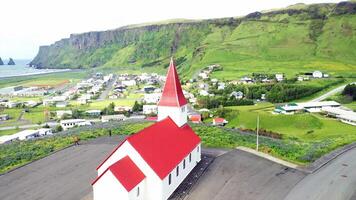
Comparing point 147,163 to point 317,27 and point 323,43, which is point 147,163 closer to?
point 323,43

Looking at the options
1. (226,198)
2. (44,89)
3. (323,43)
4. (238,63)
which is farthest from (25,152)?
(323,43)

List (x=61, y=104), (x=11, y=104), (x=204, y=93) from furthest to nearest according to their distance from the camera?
(x=11, y=104), (x=61, y=104), (x=204, y=93)

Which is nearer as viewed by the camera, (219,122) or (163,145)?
(163,145)

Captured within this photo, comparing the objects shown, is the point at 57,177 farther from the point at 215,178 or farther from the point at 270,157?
the point at 270,157

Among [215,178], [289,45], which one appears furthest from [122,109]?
[289,45]

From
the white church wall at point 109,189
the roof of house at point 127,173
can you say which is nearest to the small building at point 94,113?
the roof of house at point 127,173

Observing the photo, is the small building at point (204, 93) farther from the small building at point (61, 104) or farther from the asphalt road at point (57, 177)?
the asphalt road at point (57, 177)

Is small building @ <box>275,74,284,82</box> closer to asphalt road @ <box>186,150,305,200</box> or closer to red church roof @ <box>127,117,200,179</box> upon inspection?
asphalt road @ <box>186,150,305,200</box>
